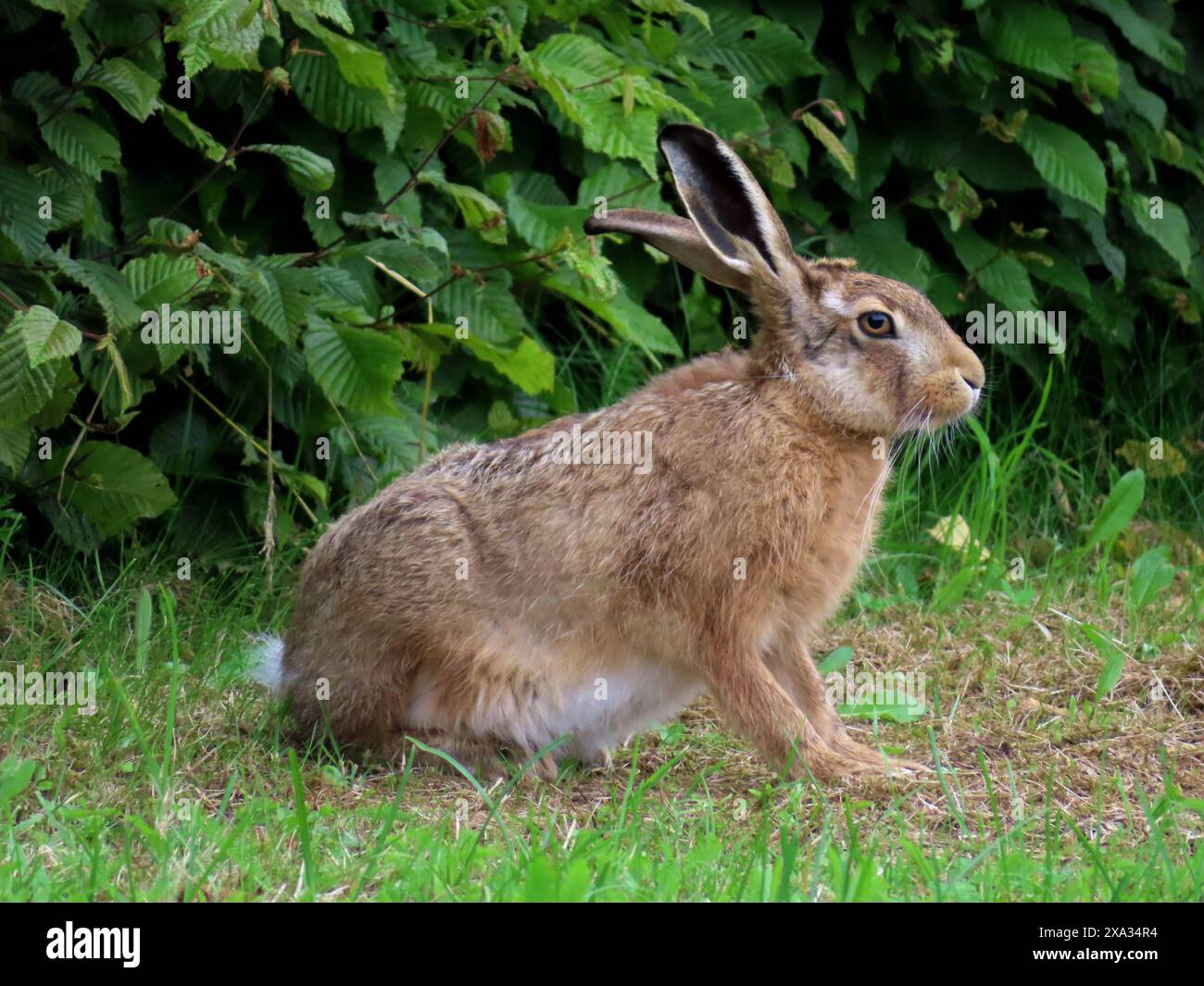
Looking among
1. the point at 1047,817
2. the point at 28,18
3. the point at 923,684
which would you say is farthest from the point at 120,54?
the point at 1047,817

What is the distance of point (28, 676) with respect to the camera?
15.6 feet

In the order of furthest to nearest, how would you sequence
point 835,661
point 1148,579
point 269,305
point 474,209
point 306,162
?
point 1148,579, point 474,209, point 835,661, point 269,305, point 306,162

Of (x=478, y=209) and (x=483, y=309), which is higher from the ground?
(x=478, y=209)

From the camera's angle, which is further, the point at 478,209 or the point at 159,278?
the point at 478,209

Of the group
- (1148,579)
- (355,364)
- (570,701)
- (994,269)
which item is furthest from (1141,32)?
(570,701)

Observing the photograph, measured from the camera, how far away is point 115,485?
5.18 meters

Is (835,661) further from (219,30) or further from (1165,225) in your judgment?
(1165,225)

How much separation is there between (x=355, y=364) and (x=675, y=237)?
128cm

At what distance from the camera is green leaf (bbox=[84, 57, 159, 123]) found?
15.8 feet

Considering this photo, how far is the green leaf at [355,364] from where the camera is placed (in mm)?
5355

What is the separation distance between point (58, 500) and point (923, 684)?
2.82 meters

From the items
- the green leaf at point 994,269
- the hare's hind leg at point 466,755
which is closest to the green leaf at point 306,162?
the hare's hind leg at point 466,755

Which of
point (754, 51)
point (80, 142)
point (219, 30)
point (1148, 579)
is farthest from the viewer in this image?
point (754, 51)

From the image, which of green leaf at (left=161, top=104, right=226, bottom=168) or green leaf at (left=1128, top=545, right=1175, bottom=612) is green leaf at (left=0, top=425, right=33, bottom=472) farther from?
green leaf at (left=1128, top=545, right=1175, bottom=612)
